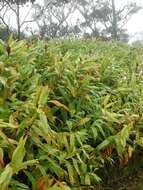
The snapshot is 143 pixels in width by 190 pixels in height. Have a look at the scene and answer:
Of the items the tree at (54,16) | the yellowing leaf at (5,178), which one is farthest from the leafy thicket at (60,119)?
the tree at (54,16)

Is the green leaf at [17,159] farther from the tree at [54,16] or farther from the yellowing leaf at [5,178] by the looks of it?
the tree at [54,16]

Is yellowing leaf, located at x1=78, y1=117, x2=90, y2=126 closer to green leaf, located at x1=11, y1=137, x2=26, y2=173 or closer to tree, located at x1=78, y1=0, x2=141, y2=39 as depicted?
→ green leaf, located at x1=11, y1=137, x2=26, y2=173

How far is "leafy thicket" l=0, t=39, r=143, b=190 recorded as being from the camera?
132 inches

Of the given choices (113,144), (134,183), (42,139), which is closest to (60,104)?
(42,139)

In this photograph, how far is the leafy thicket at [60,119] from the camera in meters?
3.36

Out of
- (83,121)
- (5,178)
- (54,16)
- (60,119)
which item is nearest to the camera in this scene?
(5,178)

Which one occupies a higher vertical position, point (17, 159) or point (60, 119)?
point (60, 119)

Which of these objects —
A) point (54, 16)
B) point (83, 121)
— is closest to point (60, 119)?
point (83, 121)

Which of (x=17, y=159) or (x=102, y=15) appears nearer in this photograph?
(x=17, y=159)

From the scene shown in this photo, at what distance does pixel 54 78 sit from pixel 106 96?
546mm

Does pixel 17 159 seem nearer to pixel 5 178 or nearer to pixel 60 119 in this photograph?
pixel 5 178

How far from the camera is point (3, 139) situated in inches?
126

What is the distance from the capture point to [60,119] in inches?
164

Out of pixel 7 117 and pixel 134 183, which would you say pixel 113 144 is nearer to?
pixel 134 183
